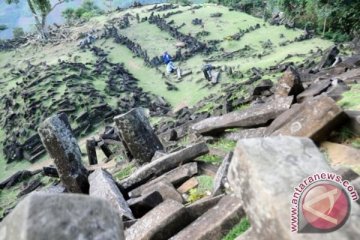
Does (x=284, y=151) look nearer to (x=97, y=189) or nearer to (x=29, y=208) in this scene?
(x=29, y=208)

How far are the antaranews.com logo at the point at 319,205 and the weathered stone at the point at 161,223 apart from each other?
2.12m

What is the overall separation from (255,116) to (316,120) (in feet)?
5.33

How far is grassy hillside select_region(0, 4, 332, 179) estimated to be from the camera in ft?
72.4

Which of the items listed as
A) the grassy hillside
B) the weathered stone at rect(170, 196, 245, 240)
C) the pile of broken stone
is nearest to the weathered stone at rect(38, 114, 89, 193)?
the pile of broken stone

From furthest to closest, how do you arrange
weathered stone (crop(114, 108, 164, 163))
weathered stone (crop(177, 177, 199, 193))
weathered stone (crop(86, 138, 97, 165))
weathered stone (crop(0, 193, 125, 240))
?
weathered stone (crop(86, 138, 97, 165)) < weathered stone (crop(114, 108, 164, 163)) < weathered stone (crop(177, 177, 199, 193)) < weathered stone (crop(0, 193, 125, 240))

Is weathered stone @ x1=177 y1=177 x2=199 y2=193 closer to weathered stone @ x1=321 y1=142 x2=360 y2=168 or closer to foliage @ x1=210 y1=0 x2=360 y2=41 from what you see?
weathered stone @ x1=321 y1=142 x2=360 y2=168

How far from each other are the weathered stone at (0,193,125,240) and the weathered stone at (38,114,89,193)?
5482 mm

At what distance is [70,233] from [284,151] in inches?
55.0

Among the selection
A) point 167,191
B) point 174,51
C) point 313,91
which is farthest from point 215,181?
point 174,51

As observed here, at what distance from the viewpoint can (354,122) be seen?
16.2ft

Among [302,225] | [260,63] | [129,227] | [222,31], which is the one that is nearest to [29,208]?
[302,225]

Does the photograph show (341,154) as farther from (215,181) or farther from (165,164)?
(165,164)

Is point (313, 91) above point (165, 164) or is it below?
above

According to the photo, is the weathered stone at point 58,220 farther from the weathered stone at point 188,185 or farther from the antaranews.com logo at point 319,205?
the weathered stone at point 188,185
